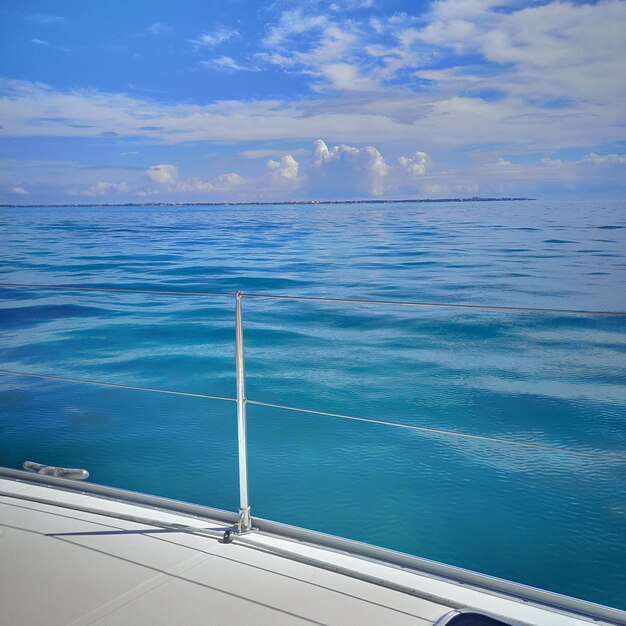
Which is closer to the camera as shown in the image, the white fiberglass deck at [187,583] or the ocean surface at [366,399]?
the white fiberglass deck at [187,583]

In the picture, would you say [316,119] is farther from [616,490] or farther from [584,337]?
[616,490]

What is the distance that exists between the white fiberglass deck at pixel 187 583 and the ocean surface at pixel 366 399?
117cm

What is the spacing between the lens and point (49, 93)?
2570cm

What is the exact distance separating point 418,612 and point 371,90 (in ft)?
91.5

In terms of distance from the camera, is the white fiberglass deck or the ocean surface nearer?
the white fiberglass deck

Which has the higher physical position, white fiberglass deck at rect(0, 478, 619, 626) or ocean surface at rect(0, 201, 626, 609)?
white fiberglass deck at rect(0, 478, 619, 626)

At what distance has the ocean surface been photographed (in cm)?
266

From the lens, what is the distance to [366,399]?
535 centimetres

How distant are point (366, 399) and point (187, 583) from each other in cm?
432

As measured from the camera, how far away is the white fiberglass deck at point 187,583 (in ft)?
3.30

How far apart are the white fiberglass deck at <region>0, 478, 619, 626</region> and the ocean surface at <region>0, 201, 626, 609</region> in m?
1.17

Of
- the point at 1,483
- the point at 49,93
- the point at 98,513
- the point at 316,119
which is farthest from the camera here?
the point at 316,119

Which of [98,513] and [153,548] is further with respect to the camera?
[98,513]

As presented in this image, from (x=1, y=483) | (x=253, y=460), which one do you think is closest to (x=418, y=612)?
(x=1, y=483)
